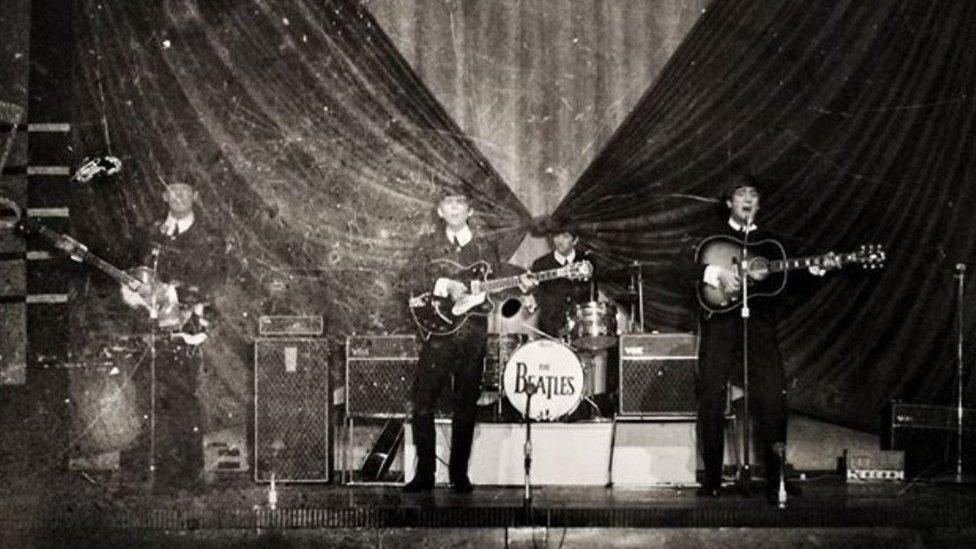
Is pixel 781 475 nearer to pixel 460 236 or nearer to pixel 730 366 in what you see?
pixel 730 366

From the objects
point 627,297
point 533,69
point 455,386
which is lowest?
point 455,386

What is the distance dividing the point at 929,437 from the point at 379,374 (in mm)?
4243

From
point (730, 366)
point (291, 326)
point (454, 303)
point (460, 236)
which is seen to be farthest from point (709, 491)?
point (291, 326)

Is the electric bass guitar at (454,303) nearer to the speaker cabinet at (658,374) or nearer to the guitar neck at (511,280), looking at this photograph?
the guitar neck at (511,280)

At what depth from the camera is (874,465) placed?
8859 millimetres

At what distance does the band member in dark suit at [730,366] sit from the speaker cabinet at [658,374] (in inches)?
20.7

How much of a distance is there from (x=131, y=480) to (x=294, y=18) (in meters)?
3.90

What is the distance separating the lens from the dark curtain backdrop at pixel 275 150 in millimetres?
9344

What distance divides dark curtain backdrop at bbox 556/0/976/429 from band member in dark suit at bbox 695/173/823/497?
35.7 inches

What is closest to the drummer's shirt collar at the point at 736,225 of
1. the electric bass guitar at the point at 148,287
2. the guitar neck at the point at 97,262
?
the electric bass guitar at the point at 148,287

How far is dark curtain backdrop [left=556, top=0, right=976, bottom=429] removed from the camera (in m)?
8.92

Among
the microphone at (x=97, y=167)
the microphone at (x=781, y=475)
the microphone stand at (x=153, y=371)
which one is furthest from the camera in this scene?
the microphone at (x=97, y=167)

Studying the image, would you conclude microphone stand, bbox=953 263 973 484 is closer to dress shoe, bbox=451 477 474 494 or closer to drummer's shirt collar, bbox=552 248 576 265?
drummer's shirt collar, bbox=552 248 576 265

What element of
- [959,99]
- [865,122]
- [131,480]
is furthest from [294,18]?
[959,99]
